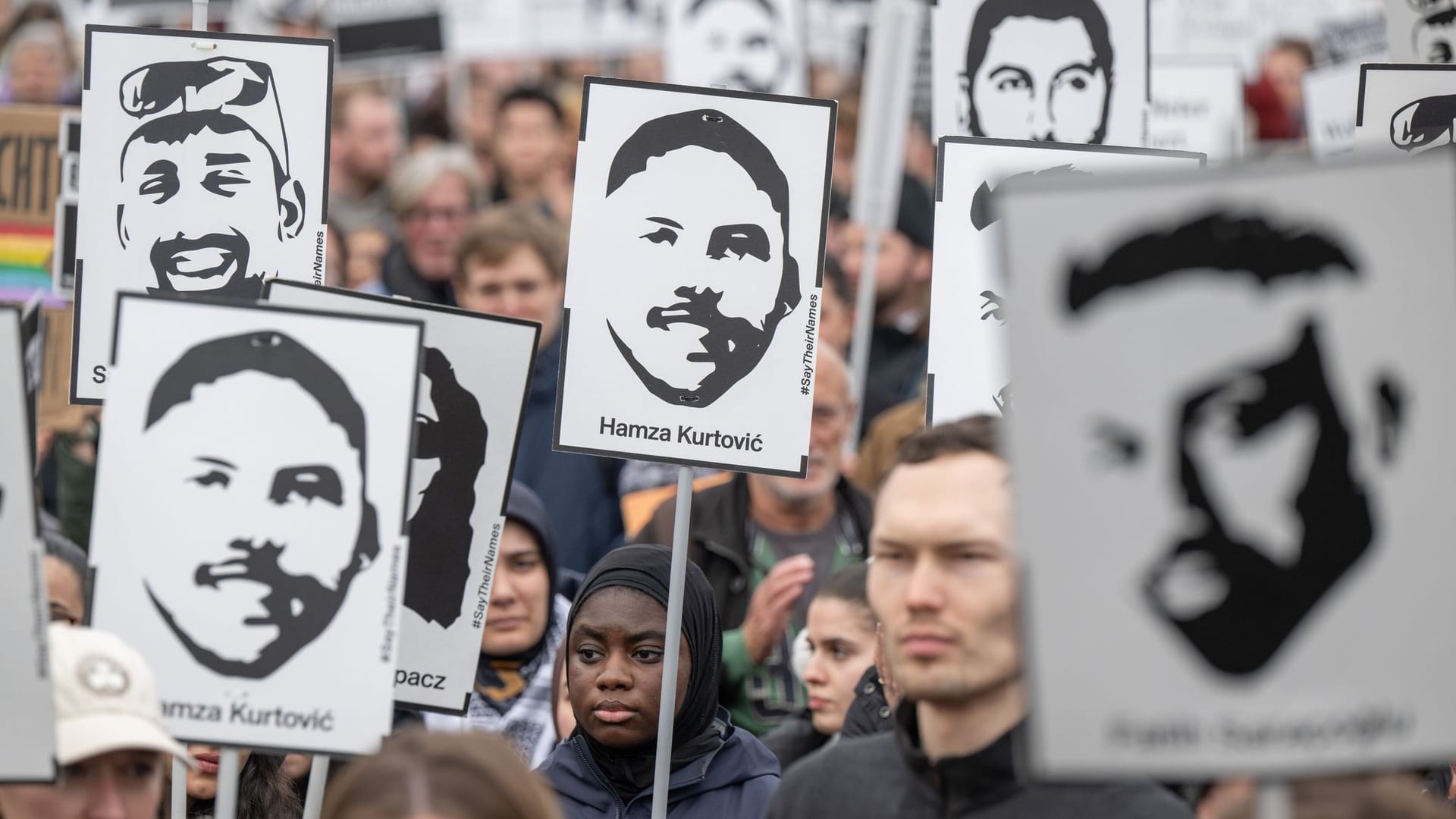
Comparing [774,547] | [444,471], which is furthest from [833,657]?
[444,471]

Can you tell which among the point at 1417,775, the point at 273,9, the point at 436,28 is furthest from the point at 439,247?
the point at 1417,775

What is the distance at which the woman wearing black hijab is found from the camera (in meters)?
4.71

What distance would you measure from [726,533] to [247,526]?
2.68 metres

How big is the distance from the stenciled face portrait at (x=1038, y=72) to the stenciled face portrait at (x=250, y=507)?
2847 millimetres

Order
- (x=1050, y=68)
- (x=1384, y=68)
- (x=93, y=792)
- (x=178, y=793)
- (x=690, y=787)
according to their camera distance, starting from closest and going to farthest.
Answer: (x=93, y=792)
(x=178, y=793)
(x=690, y=787)
(x=1384, y=68)
(x=1050, y=68)

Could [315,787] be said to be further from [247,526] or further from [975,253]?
[975,253]

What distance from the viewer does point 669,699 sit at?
181 inches

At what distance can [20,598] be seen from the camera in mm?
3301

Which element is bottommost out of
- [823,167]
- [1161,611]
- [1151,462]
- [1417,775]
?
[1417,775]

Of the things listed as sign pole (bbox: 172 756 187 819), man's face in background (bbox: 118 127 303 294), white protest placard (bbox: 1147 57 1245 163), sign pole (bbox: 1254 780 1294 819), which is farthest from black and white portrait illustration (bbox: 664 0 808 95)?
sign pole (bbox: 1254 780 1294 819)

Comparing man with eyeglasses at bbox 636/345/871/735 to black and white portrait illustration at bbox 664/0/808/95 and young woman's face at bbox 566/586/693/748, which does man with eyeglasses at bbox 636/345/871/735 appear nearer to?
young woman's face at bbox 566/586/693/748

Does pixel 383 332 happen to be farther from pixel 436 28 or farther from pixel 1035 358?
pixel 436 28

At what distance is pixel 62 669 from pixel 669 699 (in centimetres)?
158

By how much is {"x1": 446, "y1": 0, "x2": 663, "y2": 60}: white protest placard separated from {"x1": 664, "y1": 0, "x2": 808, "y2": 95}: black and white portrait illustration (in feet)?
9.15
